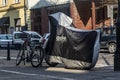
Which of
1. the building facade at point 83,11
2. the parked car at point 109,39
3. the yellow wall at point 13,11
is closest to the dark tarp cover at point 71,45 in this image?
the parked car at point 109,39

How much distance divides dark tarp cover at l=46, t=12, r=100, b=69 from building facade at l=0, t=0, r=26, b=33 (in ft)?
103

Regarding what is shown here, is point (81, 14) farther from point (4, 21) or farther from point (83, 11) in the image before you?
point (4, 21)

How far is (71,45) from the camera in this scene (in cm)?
1546

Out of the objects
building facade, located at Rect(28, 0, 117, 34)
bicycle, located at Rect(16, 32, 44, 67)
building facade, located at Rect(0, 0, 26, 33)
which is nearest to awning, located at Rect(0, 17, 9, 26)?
building facade, located at Rect(0, 0, 26, 33)

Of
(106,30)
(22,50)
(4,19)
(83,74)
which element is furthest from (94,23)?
(83,74)

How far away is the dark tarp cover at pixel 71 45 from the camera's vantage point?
14945 millimetres

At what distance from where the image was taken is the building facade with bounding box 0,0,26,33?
48.3m

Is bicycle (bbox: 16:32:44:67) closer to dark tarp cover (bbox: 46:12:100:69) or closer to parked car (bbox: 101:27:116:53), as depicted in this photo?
dark tarp cover (bbox: 46:12:100:69)

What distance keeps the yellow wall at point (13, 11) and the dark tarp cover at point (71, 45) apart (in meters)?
32.0

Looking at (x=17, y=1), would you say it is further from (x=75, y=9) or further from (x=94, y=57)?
(x=94, y=57)

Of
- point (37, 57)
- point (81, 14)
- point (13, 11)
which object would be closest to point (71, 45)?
point (37, 57)

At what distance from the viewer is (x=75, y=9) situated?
129 feet

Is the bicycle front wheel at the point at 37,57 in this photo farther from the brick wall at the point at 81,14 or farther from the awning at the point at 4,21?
the awning at the point at 4,21

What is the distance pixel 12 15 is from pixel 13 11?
26.6 inches
